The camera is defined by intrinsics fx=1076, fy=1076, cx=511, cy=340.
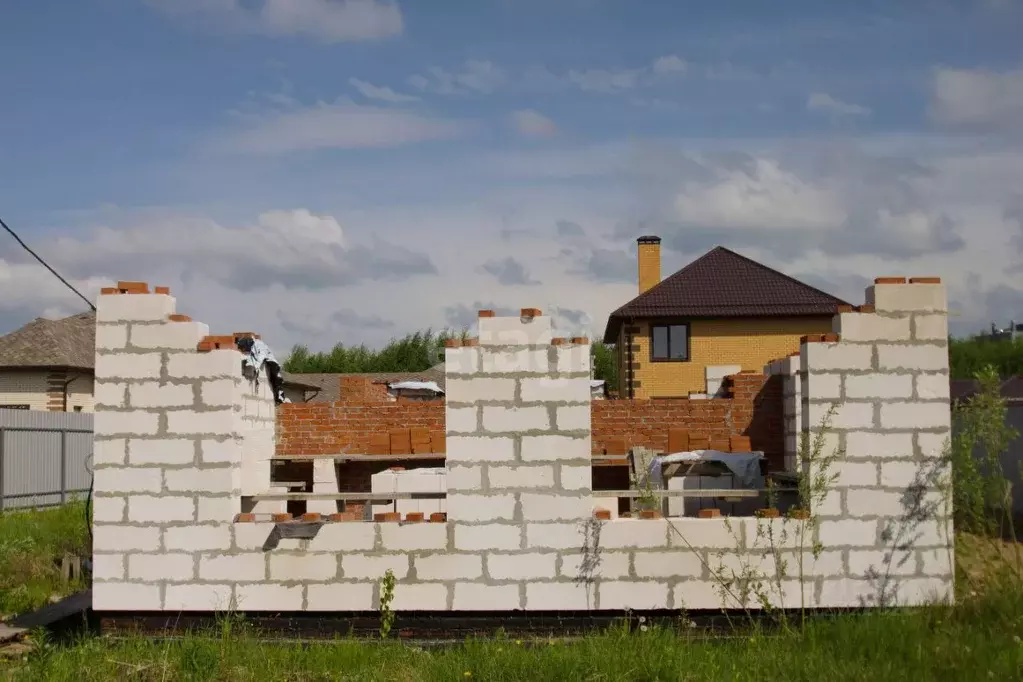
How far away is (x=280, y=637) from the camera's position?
7.72 metres

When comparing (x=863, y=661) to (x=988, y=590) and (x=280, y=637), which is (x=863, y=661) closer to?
(x=988, y=590)

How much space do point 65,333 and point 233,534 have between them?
25427mm

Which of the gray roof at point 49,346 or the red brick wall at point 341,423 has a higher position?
the gray roof at point 49,346

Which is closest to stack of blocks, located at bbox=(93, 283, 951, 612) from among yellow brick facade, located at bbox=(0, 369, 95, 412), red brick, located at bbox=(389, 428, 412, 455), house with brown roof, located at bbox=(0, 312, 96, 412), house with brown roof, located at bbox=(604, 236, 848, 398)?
red brick, located at bbox=(389, 428, 412, 455)


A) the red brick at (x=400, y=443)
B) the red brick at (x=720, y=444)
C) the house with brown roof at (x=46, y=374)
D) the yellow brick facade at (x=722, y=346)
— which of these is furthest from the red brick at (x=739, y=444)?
the house with brown roof at (x=46, y=374)

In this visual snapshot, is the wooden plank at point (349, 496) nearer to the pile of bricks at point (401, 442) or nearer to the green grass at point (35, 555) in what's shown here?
the green grass at point (35, 555)

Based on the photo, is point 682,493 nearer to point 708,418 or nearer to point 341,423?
point 708,418

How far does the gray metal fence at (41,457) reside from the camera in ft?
59.3

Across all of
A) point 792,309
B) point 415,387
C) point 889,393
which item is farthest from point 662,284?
point 889,393

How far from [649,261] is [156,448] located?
89.4ft

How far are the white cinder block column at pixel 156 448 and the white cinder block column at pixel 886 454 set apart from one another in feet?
14.1

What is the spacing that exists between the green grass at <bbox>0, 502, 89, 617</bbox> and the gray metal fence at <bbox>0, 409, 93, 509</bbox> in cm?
276

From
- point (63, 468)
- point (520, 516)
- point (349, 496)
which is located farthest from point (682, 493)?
point (63, 468)

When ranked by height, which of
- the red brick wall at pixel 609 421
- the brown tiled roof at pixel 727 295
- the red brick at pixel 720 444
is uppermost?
the brown tiled roof at pixel 727 295
